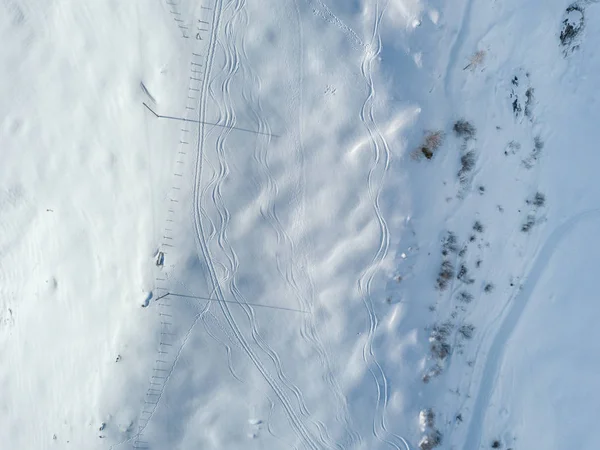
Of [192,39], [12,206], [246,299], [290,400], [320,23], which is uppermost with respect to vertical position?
[320,23]

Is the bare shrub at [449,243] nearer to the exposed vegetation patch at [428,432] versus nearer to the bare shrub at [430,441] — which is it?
the exposed vegetation patch at [428,432]

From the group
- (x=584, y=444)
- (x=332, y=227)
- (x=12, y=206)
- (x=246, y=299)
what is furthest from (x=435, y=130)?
(x=12, y=206)

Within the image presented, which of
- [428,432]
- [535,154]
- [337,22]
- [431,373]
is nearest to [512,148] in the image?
[535,154]

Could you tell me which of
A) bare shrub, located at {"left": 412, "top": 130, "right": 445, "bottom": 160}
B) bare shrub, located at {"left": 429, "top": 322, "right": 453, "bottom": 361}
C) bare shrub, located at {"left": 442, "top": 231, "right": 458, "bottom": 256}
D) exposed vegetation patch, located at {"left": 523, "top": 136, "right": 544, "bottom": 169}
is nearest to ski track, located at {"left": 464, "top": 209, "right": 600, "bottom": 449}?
bare shrub, located at {"left": 429, "top": 322, "right": 453, "bottom": 361}

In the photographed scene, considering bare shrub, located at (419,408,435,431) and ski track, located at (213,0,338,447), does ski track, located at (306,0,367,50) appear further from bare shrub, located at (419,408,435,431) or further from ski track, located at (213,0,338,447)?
bare shrub, located at (419,408,435,431)

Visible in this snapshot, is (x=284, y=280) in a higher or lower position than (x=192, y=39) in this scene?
lower

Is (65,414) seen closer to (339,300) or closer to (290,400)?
(290,400)

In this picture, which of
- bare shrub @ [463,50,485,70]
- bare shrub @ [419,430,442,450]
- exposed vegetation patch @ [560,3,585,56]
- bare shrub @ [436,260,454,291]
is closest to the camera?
bare shrub @ [419,430,442,450]
